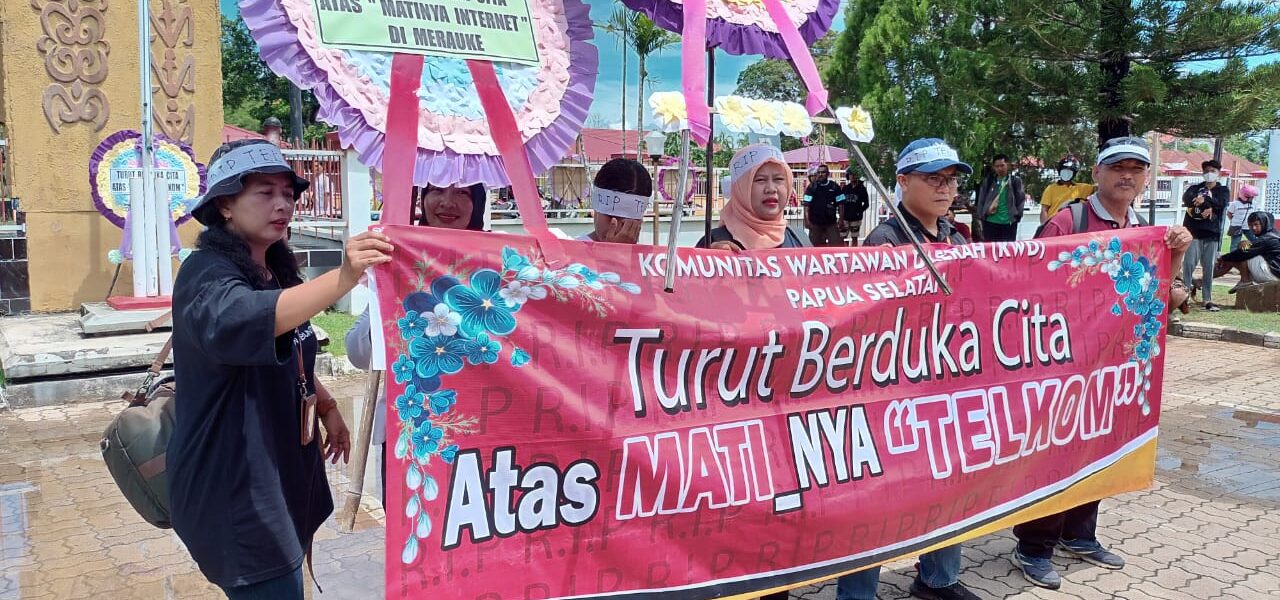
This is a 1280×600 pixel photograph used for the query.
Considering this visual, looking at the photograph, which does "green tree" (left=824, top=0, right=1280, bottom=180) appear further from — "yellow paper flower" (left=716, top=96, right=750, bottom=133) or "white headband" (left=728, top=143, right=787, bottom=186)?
"yellow paper flower" (left=716, top=96, right=750, bottom=133)

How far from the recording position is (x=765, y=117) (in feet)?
8.51

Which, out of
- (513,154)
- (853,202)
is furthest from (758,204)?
(853,202)

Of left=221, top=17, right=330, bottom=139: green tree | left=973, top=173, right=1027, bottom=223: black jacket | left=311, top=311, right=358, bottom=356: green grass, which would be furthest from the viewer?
left=221, top=17, right=330, bottom=139: green tree

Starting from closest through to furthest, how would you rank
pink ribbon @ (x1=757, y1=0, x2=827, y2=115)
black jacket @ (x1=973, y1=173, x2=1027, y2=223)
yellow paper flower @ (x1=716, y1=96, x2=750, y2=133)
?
yellow paper flower @ (x1=716, y1=96, x2=750, y2=133), pink ribbon @ (x1=757, y1=0, x2=827, y2=115), black jacket @ (x1=973, y1=173, x2=1027, y2=223)

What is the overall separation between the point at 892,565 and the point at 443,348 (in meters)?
2.48

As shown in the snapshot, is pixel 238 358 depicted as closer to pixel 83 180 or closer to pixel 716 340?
pixel 716 340

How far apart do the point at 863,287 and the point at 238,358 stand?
73.9 inches

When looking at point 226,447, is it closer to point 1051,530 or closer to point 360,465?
point 360,465

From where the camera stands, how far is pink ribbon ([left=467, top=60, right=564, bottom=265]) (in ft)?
7.85

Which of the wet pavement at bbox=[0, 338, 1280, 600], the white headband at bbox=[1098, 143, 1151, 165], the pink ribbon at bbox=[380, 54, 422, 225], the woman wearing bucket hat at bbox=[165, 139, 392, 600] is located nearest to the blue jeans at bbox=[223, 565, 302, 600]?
the woman wearing bucket hat at bbox=[165, 139, 392, 600]

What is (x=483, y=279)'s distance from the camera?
233 cm

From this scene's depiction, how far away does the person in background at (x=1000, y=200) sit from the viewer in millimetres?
12039

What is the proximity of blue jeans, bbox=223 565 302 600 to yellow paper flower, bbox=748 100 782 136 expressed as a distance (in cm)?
165

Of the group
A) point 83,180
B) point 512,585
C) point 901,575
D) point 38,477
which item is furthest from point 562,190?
point 512,585
